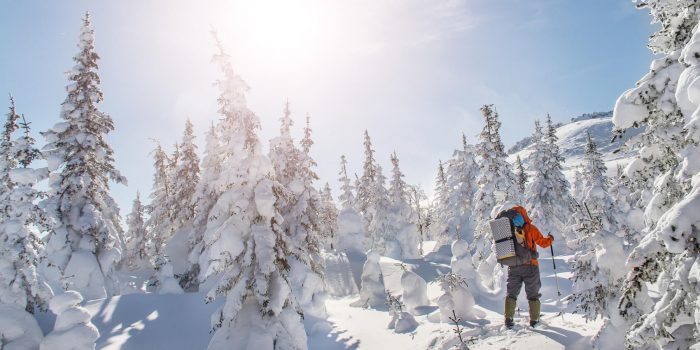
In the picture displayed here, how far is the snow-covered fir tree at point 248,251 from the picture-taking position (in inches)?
448

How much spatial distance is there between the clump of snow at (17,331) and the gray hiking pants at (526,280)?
12071 mm

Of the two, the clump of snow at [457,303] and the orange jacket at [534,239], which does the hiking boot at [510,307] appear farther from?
the clump of snow at [457,303]

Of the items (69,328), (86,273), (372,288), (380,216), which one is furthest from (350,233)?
(69,328)

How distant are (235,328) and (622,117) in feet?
33.6

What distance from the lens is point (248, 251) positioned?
464 inches

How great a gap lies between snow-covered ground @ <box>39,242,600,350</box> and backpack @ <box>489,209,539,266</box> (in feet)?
4.39

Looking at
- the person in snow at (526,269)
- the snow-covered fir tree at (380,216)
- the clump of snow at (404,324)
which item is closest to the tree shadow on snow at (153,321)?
the clump of snow at (404,324)

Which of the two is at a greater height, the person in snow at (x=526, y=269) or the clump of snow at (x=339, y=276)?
the person in snow at (x=526, y=269)

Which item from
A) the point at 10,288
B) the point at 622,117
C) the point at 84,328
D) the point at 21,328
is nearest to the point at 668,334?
the point at 622,117

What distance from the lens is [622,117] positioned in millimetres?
5230

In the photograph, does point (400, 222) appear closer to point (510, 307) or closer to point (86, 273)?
point (86, 273)

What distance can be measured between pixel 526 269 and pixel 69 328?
10.5 meters

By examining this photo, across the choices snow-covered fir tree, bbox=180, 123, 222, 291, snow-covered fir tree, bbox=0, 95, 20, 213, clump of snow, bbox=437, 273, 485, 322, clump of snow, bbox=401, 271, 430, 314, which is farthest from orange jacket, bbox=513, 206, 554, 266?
snow-covered fir tree, bbox=0, 95, 20, 213

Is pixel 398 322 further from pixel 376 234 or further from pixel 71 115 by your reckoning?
pixel 376 234
